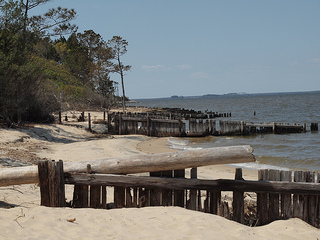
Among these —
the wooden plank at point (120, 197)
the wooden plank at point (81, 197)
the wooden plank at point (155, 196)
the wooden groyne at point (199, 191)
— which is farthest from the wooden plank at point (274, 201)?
A: the wooden plank at point (81, 197)

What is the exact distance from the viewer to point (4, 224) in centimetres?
468

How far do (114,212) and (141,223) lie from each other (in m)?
0.68

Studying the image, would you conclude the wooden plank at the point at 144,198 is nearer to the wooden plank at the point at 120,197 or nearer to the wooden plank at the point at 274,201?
the wooden plank at the point at 120,197

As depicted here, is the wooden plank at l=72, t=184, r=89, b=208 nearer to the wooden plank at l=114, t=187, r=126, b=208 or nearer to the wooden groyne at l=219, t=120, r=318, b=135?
the wooden plank at l=114, t=187, r=126, b=208

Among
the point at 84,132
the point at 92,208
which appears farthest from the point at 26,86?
the point at 92,208

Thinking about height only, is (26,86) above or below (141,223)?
above

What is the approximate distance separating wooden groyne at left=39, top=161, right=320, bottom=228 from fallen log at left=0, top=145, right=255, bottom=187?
0.16m

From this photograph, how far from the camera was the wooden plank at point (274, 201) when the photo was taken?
586 cm

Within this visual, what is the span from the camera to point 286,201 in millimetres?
Result: 5902

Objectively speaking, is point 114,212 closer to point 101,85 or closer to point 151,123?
point 151,123

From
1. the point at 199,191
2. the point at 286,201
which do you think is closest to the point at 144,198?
the point at 199,191

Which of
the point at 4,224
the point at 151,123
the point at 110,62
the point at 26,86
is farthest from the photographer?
the point at 110,62

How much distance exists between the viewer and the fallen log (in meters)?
5.65

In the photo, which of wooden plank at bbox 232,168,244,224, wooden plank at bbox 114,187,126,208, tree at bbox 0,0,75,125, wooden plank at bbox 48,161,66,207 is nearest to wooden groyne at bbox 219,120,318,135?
tree at bbox 0,0,75,125
